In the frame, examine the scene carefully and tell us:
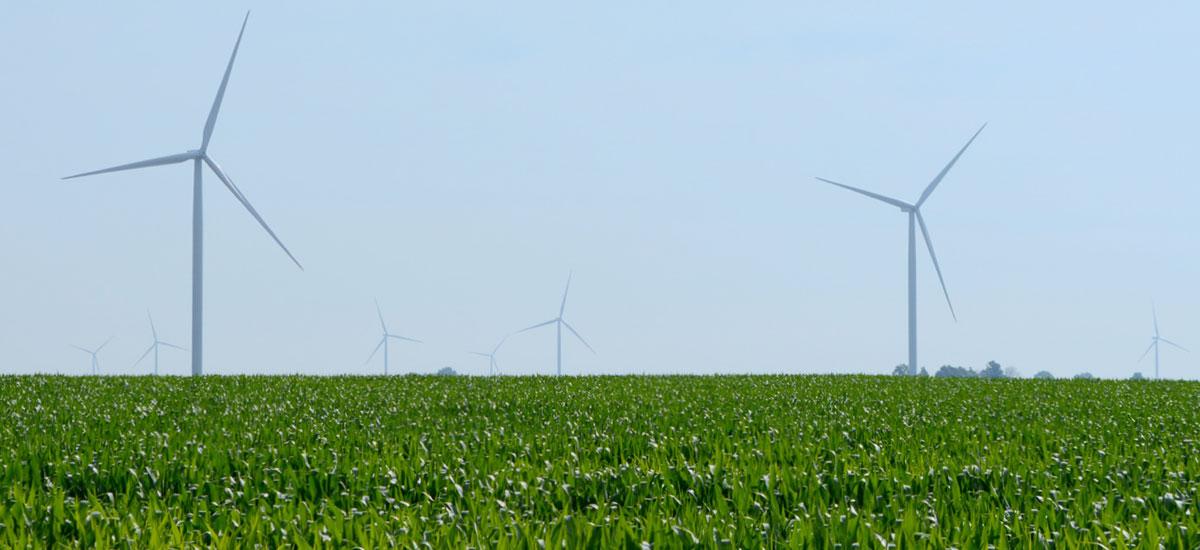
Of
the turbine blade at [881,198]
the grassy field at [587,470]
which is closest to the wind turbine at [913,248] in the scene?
the turbine blade at [881,198]

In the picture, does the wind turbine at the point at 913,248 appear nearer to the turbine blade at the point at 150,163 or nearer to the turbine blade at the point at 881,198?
the turbine blade at the point at 881,198

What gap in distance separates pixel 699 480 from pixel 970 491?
2.99 metres

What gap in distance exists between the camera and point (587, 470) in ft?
43.0

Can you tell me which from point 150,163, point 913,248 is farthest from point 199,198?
point 913,248

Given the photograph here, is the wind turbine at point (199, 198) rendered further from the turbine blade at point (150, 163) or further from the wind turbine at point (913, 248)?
the wind turbine at point (913, 248)

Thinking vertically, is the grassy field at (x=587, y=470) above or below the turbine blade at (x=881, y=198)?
below

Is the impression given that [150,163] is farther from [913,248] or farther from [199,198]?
[913,248]

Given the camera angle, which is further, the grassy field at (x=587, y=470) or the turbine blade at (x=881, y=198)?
the turbine blade at (x=881, y=198)

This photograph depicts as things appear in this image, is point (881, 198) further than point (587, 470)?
Yes

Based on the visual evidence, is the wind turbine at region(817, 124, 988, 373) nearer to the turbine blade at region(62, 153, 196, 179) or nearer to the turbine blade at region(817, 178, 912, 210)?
the turbine blade at region(817, 178, 912, 210)

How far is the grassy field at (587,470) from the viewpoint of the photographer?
8852 millimetres

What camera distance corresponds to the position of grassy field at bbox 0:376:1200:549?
8852 mm

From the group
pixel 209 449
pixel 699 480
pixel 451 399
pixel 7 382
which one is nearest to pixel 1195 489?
pixel 699 480

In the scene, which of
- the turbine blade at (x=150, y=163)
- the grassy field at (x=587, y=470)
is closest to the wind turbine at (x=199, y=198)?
the turbine blade at (x=150, y=163)
